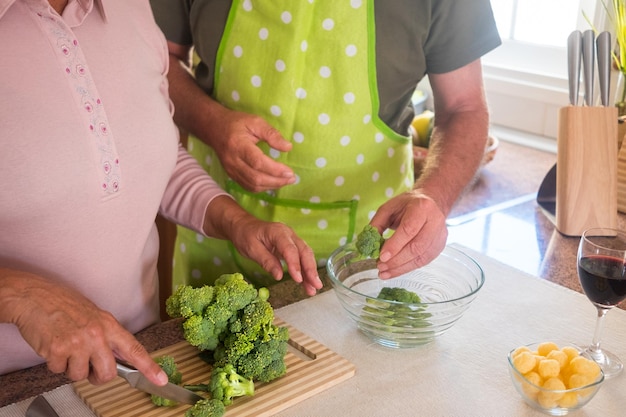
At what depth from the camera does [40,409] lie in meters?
0.98

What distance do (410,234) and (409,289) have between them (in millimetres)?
165

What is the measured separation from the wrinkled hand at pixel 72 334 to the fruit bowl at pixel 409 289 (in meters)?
0.36

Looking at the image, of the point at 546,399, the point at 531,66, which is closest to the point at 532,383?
the point at 546,399

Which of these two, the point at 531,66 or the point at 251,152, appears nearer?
the point at 251,152

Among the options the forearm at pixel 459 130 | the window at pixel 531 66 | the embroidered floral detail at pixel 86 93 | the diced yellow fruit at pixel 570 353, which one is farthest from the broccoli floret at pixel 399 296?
the window at pixel 531 66

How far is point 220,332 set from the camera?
1072 millimetres

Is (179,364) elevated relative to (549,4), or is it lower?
lower

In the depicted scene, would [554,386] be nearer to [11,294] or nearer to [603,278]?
[603,278]

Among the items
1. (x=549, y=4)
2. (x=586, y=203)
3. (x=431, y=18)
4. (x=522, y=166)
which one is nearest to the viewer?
(x=431, y=18)

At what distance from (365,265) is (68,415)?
573 mm

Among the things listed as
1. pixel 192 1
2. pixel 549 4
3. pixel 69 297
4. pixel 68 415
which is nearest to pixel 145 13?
pixel 192 1

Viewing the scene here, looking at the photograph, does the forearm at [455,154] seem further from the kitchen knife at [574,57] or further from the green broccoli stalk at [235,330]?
the green broccoli stalk at [235,330]

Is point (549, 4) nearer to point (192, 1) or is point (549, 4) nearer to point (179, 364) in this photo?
point (192, 1)

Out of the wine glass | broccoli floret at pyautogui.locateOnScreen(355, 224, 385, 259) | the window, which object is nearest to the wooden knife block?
the wine glass
